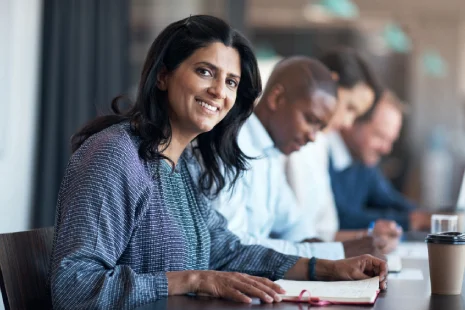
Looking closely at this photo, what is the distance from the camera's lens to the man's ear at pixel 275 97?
9.38ft

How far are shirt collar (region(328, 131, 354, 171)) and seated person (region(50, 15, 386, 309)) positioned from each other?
7.23 feet

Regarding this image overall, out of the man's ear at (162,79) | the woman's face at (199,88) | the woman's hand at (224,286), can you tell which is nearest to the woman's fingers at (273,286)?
the woman's hand at (224,286)

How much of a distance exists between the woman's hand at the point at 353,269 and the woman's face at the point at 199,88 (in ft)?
1.48

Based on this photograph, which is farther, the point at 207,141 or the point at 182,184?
the point at 207,141

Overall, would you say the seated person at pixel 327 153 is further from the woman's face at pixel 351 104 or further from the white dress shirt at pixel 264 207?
the white dress shirt at pixel 264 207

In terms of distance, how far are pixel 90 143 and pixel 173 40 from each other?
0.37 m

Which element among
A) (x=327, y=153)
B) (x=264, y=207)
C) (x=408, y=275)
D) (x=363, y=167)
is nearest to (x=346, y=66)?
(x=327, y=153)

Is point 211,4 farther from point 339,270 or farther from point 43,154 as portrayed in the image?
point 339,270

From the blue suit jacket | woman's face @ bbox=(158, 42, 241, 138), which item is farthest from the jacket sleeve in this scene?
the blue suit jacket

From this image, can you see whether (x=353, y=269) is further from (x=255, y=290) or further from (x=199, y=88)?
(x=199, y=88)

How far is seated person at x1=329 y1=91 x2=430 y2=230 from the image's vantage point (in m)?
4.30

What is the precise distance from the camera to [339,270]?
6.23 ft

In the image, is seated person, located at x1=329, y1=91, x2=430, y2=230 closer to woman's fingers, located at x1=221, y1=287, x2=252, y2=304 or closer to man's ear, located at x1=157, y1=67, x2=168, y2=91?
man's ear, located at x1=157, y1=67, x2=168, y2=91

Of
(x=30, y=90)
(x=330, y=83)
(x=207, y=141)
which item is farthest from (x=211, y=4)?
(x=207, y=141)
